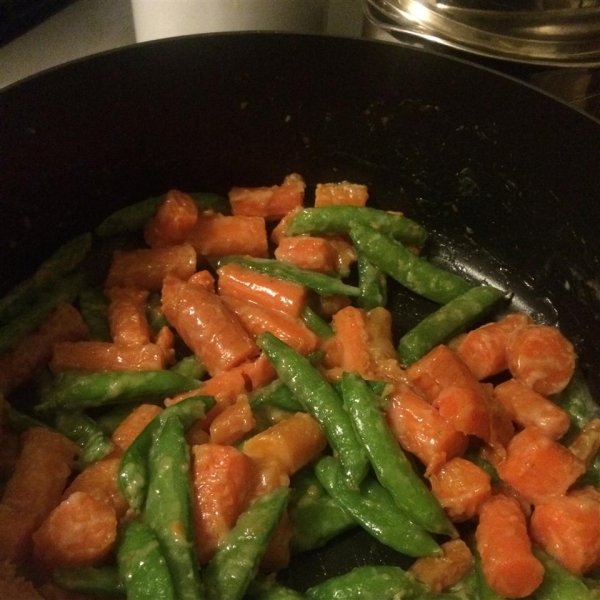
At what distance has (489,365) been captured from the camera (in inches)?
110

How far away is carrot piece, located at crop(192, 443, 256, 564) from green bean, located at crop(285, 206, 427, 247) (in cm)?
117

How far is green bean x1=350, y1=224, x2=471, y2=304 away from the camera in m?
3.04

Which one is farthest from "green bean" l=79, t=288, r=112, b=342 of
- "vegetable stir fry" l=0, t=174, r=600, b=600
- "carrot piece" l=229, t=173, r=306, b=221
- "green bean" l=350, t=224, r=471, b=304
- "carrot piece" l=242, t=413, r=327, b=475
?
"green bean" l=350, t=224, r=471, b=304

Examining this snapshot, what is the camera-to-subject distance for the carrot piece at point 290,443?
2385 millimetres

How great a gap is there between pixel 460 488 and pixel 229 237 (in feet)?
4.79

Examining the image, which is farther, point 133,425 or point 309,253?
point 309,253

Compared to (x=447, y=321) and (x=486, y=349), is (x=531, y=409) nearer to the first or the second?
(x=486, y=349)

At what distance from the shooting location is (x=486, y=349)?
9.16ft

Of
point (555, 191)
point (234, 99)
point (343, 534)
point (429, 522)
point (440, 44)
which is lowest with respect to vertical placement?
point (343, 534)

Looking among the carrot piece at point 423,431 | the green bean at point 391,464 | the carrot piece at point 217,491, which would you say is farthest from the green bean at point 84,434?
the carrot piece at point 423,431

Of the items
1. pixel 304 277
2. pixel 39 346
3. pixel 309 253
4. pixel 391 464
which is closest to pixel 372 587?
pixel 391 464

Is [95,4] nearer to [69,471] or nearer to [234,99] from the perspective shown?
[234,99]

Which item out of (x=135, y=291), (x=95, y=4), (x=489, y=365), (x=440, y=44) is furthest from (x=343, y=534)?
(x=95, y=4)

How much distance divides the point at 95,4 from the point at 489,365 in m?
2.70
